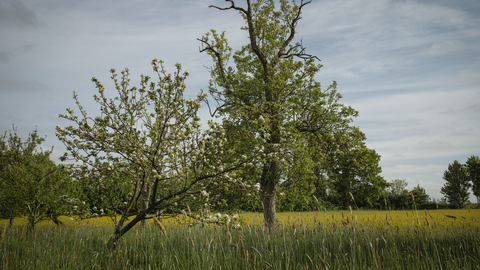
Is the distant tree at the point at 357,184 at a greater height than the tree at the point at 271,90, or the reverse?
the tree at the point at 271,90

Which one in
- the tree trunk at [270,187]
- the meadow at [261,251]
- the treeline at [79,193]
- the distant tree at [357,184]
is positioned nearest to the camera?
the meadow at [261,251]

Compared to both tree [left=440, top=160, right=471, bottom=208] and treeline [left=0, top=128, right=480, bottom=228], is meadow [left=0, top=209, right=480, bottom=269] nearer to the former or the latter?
treeline [left=0, top=128, right=480, bottom=228]

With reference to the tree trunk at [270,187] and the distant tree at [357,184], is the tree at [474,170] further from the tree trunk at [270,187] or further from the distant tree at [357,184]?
the tree trunk at [270,187]

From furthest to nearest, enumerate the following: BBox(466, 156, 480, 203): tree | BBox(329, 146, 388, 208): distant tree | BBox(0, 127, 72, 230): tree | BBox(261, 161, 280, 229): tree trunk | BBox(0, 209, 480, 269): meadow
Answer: BBox(466, 156, 480, 203): tree, BBox(329, 146, 388, 208): distant tree, BBox(261, 161, 280, 229): tree trunk, BBox(0, 127, 72, 230): tree, BBox(0, 209, 480, 269): meadow

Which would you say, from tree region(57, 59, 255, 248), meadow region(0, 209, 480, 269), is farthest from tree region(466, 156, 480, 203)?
tree region(57, 59, 255, 248)

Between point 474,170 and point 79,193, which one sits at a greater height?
point 474,170

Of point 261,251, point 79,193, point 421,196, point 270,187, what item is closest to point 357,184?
point 421,196

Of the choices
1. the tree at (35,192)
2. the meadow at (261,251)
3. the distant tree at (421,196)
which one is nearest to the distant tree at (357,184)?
the distant tree at (421,196)

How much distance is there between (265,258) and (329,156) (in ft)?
41.0

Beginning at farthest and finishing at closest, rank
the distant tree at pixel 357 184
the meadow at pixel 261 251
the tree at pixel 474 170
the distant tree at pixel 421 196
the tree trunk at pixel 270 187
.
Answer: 1. the tree at pixel 474 170
2. the distant tree at pixel 421 196
3. the distant tree at pixel 357 184
4. the tree trunk at pixel 270 187
5. the meadow at pixel 261 251

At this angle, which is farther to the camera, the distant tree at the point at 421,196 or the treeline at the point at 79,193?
the distant tree at the point at 421,196

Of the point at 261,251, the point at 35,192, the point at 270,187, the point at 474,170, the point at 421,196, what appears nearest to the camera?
the point at 261,251

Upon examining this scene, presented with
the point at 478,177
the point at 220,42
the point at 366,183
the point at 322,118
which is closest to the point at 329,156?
the point at 322,118

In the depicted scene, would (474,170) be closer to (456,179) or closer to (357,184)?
(456,179)
